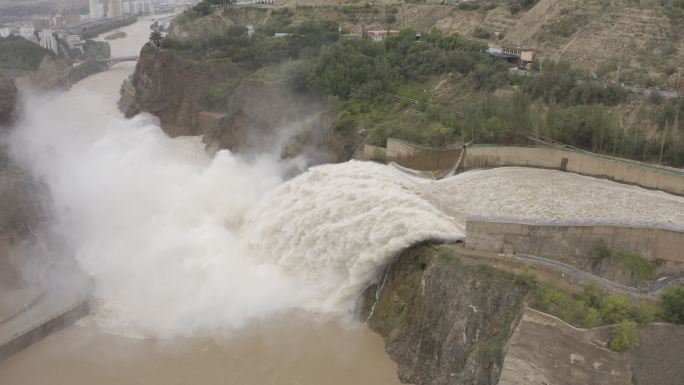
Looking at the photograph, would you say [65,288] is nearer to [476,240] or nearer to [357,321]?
[357,321]

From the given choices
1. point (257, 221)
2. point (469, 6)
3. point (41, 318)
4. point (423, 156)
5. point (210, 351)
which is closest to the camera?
point (210, 351)

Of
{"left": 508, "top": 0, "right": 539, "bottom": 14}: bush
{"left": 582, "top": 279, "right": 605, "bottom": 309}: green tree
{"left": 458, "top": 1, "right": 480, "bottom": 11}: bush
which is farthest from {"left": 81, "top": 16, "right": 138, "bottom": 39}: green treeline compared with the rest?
{"left": 582, "top": 279, "right": 605, "bottom": 309}: green tree

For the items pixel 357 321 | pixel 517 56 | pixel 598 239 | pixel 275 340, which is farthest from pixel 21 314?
pixel 517 56

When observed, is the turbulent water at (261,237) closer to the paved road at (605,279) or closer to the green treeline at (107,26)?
the paved road at (605,279)

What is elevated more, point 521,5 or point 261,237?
point 521,5

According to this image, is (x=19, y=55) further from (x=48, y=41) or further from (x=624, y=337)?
(x=624, y=337)

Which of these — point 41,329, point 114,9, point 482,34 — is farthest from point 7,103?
point 114,9
